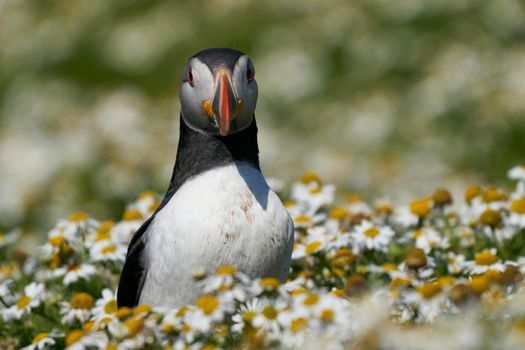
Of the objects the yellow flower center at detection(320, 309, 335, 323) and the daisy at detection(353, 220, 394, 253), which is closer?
the yellow flower center at detection(320, 309, 335, 323)

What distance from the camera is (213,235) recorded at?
4316mm

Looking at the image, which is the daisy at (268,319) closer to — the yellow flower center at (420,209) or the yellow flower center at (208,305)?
the yellow flower center at (208,305)

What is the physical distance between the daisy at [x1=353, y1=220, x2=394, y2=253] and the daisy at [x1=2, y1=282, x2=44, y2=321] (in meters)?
1.71

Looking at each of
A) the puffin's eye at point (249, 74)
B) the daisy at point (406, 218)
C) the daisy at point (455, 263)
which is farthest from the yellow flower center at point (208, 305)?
the daisy at point (406, 218)

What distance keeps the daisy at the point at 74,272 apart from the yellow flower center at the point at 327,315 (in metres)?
2.28

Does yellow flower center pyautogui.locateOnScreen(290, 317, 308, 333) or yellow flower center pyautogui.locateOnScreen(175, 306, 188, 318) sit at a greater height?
yellow flower center pyautogui.locateOnScreen(175, 306, 188, 318)

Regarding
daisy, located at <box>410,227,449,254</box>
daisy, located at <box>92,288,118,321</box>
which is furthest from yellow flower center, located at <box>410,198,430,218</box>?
daisy, located at <box>92,288,118,321</box>

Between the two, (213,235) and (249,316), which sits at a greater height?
(213,235)

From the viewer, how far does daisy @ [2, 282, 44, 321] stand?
504 centimetres

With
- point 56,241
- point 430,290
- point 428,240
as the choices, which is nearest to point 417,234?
point 428,240

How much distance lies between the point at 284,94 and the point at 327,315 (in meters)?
11.6

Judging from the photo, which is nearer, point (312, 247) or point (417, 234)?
point (312, 247)

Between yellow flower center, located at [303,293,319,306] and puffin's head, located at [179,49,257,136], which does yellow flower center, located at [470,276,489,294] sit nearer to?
yellow flower center, located at [303,293,319,306]

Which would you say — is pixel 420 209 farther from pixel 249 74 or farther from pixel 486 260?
pixel 249 74
